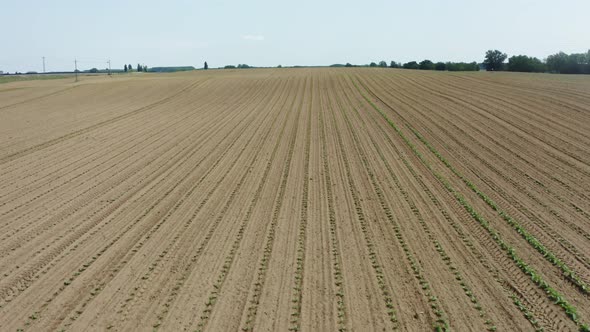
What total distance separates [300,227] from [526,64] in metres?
87.5

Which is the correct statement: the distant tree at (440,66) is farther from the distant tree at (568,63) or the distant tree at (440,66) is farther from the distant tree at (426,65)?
the distant tree at (568,63)

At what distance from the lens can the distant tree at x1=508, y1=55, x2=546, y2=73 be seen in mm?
83000

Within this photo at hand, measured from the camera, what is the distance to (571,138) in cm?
1756

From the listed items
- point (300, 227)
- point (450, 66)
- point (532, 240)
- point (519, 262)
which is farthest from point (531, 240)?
point (450, 66)

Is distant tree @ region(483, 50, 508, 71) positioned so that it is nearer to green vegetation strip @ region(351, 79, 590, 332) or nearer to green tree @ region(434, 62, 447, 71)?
green tree @ region(434, 62, 447, 71)

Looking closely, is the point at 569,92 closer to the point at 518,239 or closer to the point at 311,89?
the point at 311,89

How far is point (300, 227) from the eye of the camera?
31.8 feet

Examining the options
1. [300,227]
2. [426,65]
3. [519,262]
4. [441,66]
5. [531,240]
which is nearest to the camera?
[519,262]

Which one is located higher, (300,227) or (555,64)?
(555,64)

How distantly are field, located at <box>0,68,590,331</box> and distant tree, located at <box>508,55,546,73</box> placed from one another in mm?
70462

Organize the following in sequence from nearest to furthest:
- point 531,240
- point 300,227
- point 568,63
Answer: point 531,240
point 300,227
point 568,63

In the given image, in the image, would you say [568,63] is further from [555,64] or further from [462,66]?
[462,66]

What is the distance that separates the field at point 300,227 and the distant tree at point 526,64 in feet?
231

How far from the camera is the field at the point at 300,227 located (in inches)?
264
